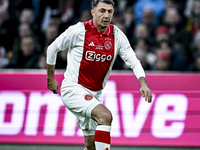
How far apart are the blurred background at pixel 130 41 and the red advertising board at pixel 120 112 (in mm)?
16

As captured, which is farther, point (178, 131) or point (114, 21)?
point (114, 21)

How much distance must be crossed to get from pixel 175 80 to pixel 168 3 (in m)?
2.96

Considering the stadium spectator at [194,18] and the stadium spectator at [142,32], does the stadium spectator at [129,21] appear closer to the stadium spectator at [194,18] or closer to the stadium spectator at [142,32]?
the stadium spectator at [142,32]

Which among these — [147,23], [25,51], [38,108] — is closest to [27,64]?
[25,51]

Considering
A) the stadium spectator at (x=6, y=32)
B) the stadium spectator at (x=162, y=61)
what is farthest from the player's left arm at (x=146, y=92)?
the stadium spectator at (x=6, y=32)

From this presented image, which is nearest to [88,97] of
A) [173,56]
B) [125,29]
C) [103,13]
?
[103,13]

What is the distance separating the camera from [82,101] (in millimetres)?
4234

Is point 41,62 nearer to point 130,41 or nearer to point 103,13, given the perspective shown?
point 130,41

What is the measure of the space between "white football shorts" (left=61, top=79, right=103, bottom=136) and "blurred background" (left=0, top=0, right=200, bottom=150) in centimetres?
169

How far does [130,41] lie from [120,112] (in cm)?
236

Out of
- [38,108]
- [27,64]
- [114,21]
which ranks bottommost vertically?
[38,108]

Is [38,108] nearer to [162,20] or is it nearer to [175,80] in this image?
[175,80]

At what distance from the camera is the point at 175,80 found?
20.7ft

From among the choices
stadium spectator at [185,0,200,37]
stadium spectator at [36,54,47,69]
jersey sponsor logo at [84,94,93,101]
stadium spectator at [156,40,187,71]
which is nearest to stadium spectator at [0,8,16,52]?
stadium spectator at [36,54,47,69]
